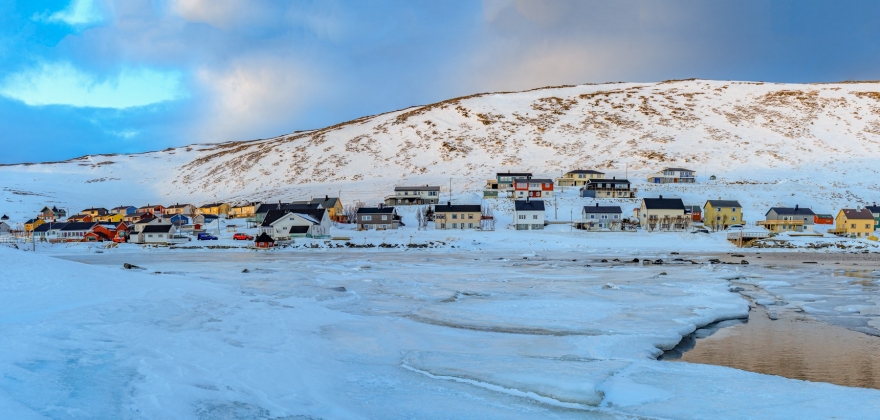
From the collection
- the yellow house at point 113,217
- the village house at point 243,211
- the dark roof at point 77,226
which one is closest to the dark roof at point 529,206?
the village house at point 243,211

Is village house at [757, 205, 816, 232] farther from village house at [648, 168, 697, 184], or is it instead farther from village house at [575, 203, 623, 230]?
village house at [648, 168, 697, 184]

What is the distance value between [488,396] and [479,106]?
164 m

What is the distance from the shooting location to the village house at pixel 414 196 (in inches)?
4008

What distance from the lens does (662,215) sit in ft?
258

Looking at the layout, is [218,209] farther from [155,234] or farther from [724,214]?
[724,214]

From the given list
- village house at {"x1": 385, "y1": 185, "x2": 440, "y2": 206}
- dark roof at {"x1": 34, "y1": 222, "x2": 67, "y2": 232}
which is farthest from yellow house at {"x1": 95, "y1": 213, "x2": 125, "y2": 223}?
village house at {"x1": 385, "y1": 185, "x2": 440, "y2": 206}

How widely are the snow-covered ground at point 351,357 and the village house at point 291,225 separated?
157ft

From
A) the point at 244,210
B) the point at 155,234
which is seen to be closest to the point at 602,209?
the point at 155,234

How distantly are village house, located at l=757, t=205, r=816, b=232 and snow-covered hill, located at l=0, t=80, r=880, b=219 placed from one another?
10.5 meters

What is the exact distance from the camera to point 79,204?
141 m

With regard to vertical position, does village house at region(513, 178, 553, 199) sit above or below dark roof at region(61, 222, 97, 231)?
above

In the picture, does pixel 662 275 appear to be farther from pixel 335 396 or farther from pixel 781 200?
pixel 781 200

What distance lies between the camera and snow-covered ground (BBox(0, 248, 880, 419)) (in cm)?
958

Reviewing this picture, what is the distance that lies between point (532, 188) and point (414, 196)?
20223 millimetres
